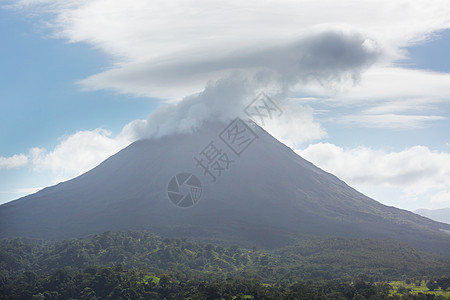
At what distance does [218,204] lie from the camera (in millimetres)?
120625

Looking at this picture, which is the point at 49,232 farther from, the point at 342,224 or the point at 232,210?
the point at 342,224

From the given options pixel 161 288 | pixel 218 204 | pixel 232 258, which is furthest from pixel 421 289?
pixel 218 204

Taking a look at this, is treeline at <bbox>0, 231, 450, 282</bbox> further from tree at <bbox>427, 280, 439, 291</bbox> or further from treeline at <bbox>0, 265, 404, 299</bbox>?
treeline at <bbox>0, 265, 404, 299</bbox>

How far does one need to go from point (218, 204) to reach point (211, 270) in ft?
161

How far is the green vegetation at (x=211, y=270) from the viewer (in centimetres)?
5003

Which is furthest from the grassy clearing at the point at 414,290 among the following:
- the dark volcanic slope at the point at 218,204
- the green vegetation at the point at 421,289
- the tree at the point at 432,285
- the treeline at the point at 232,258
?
the dark volcanic slope at the point at 218,204

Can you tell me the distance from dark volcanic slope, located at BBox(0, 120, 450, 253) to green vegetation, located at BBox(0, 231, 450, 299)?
Result: 15.3 m

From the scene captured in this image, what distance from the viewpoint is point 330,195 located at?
12712 centimetres

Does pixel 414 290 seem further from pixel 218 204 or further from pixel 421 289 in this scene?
pixel 218 204

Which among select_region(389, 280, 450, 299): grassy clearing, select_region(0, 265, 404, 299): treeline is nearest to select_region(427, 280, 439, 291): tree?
select_region(389, 280, 450, 299): grassy clearing

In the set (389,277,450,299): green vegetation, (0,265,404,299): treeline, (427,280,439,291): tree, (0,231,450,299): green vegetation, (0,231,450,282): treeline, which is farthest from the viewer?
(0,231,450,282): treeline

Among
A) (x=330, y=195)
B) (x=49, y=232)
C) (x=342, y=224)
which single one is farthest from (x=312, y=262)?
(x=49, y=232)

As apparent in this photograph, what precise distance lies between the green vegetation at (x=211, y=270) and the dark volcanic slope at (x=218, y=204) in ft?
50.1

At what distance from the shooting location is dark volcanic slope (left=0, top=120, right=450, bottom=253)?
105938 mm
